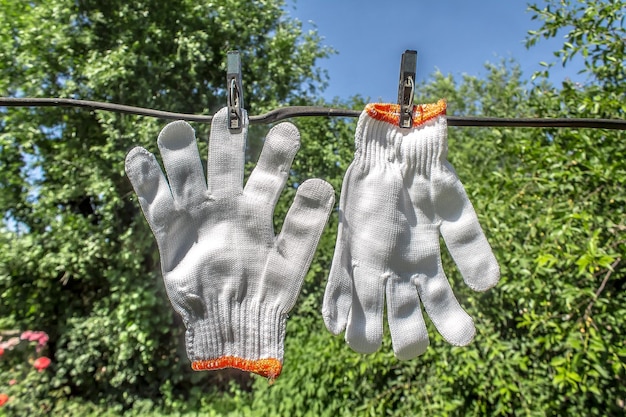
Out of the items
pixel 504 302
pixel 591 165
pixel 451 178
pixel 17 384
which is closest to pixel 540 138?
pixel 591 165

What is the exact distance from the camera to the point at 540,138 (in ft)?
6.93

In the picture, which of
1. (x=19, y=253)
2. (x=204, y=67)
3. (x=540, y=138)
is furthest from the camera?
(x=204, y=67)

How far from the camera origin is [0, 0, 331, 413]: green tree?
296 cm

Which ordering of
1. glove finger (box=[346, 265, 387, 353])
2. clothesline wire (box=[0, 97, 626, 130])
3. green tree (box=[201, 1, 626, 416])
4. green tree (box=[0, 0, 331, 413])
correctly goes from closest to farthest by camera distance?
clothesline wire (box=[0, 97, 626, 130]) < glove finger (box=[346, 265, 387, 353]) < green tree (box=[201, 1, 626, 416]) < green tree (box=[0, 0, 331, 413])

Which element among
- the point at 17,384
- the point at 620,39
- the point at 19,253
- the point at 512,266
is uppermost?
the point at 620,39

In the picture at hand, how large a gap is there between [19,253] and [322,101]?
2.08 m

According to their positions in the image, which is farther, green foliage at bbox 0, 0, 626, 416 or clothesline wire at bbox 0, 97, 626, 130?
green foliage at bbox 0, 0, 626, 416

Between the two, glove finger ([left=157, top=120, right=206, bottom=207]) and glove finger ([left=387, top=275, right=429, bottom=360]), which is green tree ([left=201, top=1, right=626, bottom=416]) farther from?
glove finger ([left=157, top=120, right=206, bottom=207])

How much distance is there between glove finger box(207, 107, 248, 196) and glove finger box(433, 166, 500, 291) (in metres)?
0.34

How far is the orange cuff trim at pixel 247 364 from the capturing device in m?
0.87

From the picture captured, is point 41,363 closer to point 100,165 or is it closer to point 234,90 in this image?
point 100,165

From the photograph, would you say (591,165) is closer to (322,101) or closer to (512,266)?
(512,266)

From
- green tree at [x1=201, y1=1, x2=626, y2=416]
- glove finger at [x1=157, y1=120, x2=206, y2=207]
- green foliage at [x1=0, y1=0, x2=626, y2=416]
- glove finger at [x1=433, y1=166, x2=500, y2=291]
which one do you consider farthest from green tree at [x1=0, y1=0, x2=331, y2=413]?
glove finger at [x1=433, y1=166, x2=500, y2=291]

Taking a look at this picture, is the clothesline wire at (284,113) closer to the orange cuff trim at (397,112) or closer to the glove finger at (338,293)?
the orange cuff trim at (397,112)
